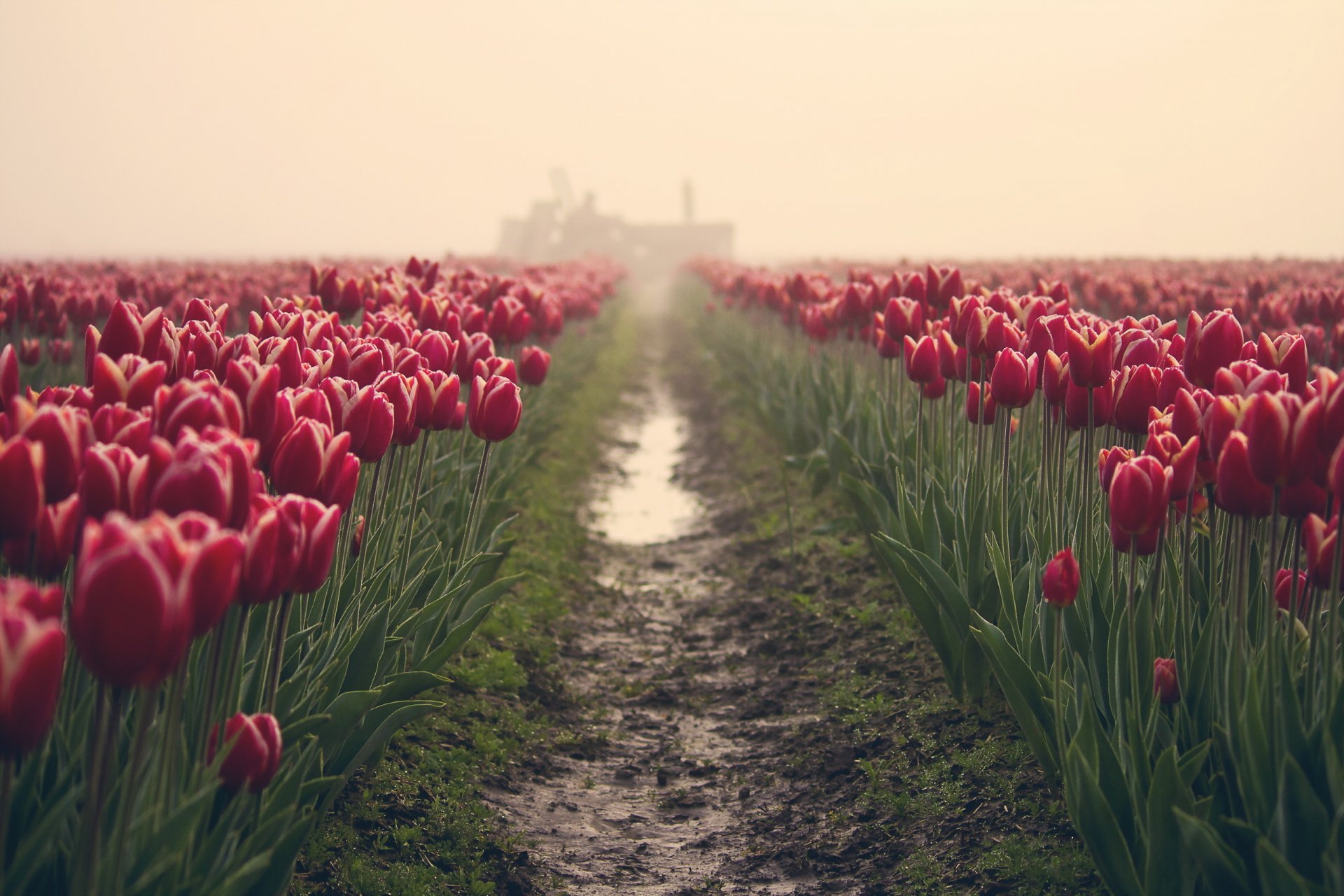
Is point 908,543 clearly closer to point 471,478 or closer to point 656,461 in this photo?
point 471,478

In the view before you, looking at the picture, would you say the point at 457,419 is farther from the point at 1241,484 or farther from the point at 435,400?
the point at 1241,484

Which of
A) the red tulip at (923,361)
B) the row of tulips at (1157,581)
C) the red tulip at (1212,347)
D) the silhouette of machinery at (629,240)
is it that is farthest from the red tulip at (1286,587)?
the silhouette of machinery at (629,240)

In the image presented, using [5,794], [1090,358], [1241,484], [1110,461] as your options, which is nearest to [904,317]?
[1090,358]

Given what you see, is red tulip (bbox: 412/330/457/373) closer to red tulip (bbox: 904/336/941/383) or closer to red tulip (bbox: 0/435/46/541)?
red tulip (bbox: 904/336/941/383)

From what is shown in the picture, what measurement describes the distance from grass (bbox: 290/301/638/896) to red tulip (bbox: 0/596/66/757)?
1.52m

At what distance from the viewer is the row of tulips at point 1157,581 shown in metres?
2.39

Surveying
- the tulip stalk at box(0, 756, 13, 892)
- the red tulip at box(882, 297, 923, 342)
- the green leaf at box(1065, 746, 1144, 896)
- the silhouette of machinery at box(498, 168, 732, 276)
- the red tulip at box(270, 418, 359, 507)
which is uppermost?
the silhouette of machinery at box(498, 168, 732, 276)

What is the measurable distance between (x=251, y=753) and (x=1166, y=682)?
2.15 meters

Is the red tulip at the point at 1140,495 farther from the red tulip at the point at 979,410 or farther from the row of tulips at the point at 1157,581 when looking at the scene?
the red tulip at the point at 979,410

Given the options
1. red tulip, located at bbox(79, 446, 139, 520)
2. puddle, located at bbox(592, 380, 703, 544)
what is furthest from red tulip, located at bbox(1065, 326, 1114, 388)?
puddle, located at bbox(592, 380, 703, 544)

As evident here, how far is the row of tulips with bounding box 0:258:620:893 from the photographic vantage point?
1751mm

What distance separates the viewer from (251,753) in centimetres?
217

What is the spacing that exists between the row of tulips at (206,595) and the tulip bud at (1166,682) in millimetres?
1948

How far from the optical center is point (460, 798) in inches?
154
